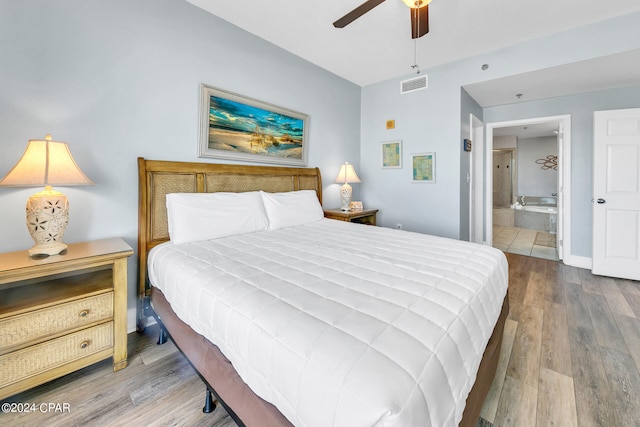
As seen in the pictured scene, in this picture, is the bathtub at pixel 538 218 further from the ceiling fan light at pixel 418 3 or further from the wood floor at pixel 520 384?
the ceiling fan light at pixel 418 3

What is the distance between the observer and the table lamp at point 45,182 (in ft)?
4.82

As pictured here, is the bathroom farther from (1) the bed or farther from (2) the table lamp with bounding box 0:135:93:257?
(2) the table lamp with bounding box 0:135:93:257

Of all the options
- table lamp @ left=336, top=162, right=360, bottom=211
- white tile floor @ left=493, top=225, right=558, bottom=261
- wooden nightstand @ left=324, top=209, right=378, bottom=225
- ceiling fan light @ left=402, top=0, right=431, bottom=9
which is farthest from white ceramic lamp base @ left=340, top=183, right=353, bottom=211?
white tile floor @ left=493, top=225, right=558, bottom=261

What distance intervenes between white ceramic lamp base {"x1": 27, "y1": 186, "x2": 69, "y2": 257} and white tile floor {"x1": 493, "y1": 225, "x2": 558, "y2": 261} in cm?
562

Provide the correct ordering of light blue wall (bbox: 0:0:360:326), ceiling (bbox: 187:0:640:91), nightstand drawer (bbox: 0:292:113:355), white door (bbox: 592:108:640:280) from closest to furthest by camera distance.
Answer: nightstand drawer (bbox: 0:292:113:355) → light blue wall (bbox: 0:0:360:326) → ceiling (bbox: 187:0:640:91) → white door (bbox: 592:108:640:280)

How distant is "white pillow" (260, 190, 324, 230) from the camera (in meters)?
2.64

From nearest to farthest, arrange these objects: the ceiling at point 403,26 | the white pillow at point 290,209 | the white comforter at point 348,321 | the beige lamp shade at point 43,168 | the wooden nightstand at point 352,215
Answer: the white comforter at point 348,321 < the beige lamp shade at point 43,168 < the ceiling at point 403,26 < the white pillow at point 290,209 < the wooden nightstand at point 352,215

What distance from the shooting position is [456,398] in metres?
0.81

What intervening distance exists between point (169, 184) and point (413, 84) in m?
3.41

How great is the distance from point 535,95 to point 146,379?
5.31 m

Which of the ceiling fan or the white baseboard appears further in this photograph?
the white baseboard

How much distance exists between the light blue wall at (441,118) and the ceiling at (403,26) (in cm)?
13

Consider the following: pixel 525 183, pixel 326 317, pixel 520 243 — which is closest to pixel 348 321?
pixel 326 317

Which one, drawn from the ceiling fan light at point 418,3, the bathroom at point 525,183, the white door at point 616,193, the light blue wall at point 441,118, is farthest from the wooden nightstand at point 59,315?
the bathroom at point 525,183
